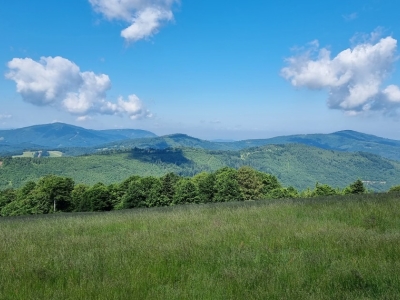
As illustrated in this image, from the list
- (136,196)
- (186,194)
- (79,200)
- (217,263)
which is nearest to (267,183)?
(186,194)

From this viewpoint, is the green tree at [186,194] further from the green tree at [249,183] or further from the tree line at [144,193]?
the green tree at [249,183]

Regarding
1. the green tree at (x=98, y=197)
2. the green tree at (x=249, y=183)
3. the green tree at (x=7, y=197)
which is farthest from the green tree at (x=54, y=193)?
the green tree at (x=249, y=183)

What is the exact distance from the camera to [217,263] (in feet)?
20.6

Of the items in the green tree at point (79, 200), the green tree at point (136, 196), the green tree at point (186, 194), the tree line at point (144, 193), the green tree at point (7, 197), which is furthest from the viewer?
the green tree at point (7, 197)

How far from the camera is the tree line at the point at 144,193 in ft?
225

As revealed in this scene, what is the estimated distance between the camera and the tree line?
225 ft

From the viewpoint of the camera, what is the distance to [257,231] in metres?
9.03

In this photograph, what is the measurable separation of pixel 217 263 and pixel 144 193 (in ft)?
210

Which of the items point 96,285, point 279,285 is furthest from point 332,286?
point 96,285

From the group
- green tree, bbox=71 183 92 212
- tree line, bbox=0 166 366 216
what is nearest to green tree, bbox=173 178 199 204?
tree line, bbox=0 166 366 216

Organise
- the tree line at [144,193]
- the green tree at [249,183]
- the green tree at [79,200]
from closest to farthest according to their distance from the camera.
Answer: the tree line at [144,193], the green tree at [79,200], the green tree at [249,183]

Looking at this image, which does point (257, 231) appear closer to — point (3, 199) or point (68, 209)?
point (68, 209)

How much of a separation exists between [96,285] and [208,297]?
75.6 inches

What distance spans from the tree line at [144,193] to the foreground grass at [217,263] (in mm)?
58649
